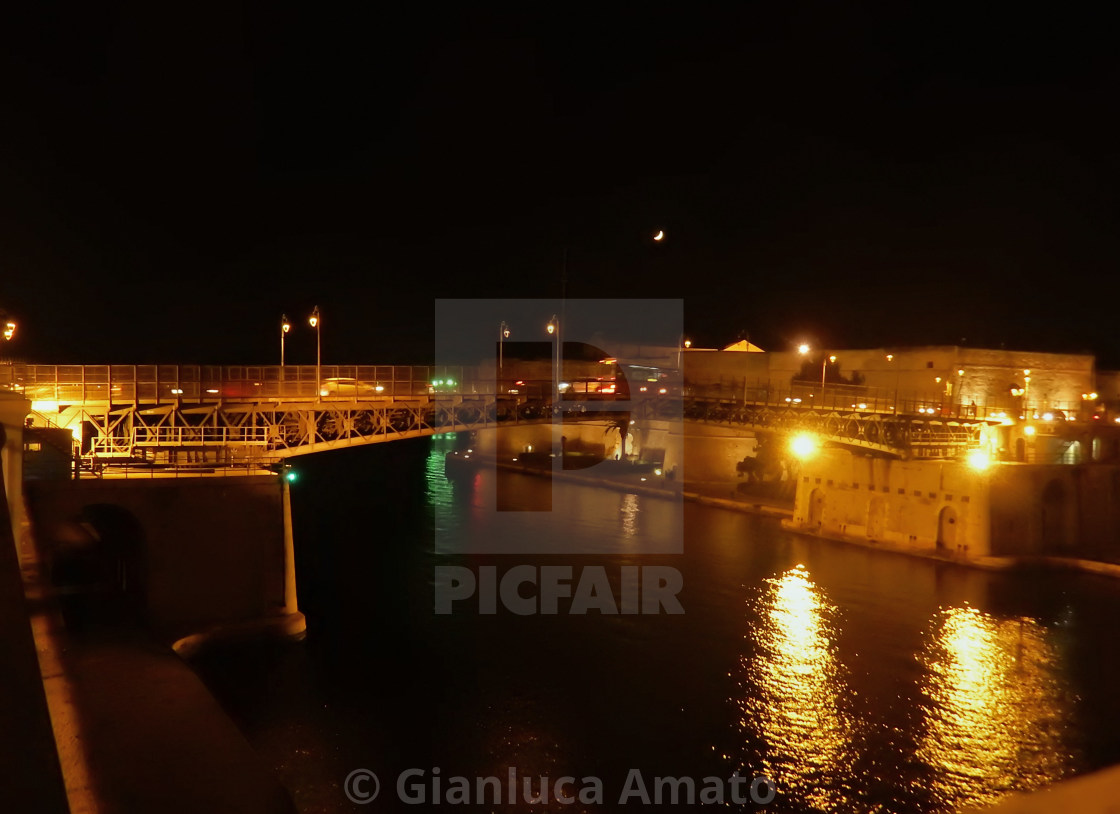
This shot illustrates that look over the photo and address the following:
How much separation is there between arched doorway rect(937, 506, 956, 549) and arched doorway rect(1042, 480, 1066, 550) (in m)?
2.55

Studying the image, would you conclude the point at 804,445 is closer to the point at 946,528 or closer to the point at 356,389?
the point at 946,528

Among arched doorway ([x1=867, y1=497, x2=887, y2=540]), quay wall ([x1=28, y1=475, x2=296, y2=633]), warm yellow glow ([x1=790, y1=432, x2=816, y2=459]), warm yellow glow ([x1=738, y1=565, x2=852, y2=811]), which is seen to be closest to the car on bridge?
quay wall ([x1=28, y1=475, x2=296, y2=633])

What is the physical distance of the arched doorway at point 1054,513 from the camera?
73.9ft

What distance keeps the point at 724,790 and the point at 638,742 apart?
152 cm

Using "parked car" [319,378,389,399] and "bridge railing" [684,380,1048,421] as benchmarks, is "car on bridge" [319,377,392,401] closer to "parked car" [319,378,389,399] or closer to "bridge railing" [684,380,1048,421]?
"parked car" [319,378,389,399]

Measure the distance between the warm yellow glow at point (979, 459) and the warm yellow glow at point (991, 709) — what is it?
5.56 m

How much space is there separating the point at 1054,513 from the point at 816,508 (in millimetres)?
6322

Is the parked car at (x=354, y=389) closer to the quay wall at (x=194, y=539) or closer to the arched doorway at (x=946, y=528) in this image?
the quay wall at (x=194, y=539)

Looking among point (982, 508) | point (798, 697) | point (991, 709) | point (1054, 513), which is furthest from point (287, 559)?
point (1054, 513)

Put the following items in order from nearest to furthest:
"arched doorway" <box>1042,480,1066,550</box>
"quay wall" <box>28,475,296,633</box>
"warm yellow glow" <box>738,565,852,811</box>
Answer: "warm yellow glow" <box>738,565,852,811</box> → "quay wall" <box>28,475,296,633</box> → "arched doorway" <box>1042,480,1066,550</box>

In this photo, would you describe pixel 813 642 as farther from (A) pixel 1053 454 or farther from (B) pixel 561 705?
(A) pixel 1053 454

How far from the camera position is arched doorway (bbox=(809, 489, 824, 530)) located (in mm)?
25547

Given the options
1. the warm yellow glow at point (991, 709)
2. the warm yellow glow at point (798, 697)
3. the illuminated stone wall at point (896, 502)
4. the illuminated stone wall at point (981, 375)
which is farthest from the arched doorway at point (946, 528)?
the illuminated stone wall at point (981, 375)

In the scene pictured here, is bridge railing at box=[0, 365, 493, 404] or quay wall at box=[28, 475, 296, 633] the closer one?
quay wall at box=[28, 475, 296, 633]
